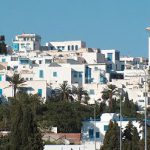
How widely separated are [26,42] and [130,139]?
67.6 meters

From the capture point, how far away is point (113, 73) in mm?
105688

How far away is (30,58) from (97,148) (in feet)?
122

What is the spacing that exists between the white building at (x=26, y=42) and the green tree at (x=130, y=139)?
207 feet

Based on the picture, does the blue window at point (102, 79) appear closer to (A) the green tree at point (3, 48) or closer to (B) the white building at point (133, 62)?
(B) the white building at point (133, 62)

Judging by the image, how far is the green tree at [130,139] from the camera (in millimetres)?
54600

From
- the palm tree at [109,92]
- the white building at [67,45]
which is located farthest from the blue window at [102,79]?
the white building at [67,45]

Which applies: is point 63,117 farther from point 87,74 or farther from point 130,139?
A: point 87,74

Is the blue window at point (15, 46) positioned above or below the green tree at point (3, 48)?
above

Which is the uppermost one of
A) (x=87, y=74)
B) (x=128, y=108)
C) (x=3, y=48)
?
(x=3, y=48)

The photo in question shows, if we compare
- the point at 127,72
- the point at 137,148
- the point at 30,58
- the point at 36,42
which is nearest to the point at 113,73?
the point at 127,72

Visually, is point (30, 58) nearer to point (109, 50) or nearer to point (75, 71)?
point (75, 71)

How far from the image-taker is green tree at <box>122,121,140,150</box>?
5460 cm

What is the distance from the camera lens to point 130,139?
5919 centimetres

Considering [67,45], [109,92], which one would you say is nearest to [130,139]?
[109,92]
